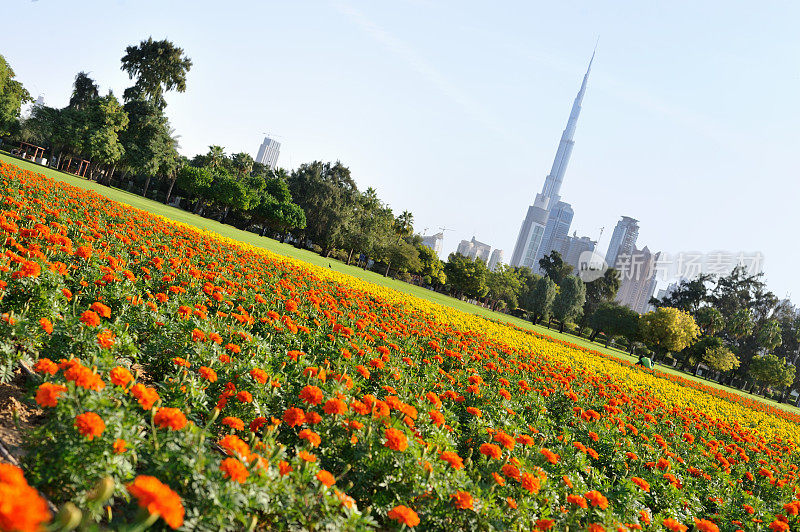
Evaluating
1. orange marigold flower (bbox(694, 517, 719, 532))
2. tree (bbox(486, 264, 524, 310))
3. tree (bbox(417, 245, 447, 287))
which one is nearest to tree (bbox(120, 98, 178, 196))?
tree (bbox(417, 245, 447, 287))

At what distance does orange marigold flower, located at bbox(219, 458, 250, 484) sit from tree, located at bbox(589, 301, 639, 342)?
60.1m

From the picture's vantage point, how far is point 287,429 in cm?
485

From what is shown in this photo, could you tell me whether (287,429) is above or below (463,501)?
below

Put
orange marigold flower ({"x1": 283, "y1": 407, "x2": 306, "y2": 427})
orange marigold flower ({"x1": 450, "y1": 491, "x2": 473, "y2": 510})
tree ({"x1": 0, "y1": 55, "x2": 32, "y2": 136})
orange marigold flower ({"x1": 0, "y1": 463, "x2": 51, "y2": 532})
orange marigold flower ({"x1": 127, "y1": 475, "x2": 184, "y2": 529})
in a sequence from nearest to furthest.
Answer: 1. orange marigold flower ({"x1": 0, "y1": 463, "x2": 51, "y2": 532})
2. orange marigold flower ({"x1": 127, "y1": 475, "x2": 184, "y2": 529})
3. orange marigold flower ({"x1": 450, "y1": 491, "x2": 473, "y2": 510})
4. orange marigold flower ({"x1": 283, "y1": 407, "x2": 306, "y2": 427})
5. tree ({"x1": 0, "y1": 55, "x2": 32, "y2": 136})

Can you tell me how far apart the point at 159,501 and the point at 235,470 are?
0.64 metres

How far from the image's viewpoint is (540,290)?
2480 inches

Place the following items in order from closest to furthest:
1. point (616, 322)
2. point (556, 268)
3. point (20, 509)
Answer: point (20, 509)
point (616, 322)
point (556, 268)

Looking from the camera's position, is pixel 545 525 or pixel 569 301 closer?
pixel 545 525

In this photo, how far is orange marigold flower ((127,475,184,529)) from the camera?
212cm

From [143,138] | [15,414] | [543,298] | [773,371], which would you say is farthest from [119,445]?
[543,298]

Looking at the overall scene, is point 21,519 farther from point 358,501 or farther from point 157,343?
point 157,343

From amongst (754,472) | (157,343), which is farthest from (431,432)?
(754,472)

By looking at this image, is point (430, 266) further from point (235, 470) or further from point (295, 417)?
point (235, 470)

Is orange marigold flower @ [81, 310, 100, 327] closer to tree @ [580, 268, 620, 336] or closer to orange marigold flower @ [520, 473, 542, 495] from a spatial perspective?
orange marigold flower @ [520, 473, 542, 495]
